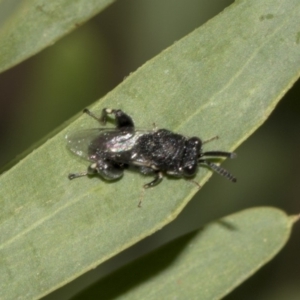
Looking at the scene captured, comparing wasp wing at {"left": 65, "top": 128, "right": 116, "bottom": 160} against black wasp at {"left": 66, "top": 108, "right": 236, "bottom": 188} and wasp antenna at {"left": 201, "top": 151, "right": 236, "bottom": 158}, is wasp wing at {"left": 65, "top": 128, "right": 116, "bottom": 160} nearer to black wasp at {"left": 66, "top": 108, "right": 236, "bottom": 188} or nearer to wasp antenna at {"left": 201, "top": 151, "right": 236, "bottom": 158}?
black wasp at {"left": 66, "top": 108, "right": 236, "bottom": 188}

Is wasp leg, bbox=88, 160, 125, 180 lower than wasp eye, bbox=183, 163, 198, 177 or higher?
higher

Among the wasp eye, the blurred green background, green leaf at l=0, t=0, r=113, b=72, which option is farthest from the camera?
the blurred green background

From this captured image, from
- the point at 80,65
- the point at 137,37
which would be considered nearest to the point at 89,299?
the point at 80,65

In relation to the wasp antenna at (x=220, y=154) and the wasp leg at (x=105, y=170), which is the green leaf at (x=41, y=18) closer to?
the wasp leg at (x=105, y=170)

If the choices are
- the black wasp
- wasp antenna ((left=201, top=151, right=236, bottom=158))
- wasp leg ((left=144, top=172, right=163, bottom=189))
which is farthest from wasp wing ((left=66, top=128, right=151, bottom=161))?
wasp antenna ((left=201, top=151, right=236, bottom=158))

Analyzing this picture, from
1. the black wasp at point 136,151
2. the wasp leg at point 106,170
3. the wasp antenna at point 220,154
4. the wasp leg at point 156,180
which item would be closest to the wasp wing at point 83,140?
the black wasp at point 136,151

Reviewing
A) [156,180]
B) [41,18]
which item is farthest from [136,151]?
[41,18]
